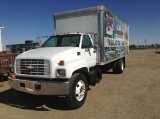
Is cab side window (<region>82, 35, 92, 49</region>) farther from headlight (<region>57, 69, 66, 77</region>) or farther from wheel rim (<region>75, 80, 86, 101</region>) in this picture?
headlight (<region>57, 69, 66, 77</region>)

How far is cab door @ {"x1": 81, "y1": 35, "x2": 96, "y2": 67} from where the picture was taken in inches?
264

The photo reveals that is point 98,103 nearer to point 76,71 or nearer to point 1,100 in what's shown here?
point 76,71

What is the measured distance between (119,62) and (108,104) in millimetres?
6143

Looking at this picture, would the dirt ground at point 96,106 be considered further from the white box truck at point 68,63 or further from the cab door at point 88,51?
the cab door at point 88,51

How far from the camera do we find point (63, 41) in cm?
718

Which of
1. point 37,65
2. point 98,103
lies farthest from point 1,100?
point 98,103

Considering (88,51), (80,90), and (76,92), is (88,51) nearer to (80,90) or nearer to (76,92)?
(80,90)

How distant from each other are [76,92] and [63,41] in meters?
2.24

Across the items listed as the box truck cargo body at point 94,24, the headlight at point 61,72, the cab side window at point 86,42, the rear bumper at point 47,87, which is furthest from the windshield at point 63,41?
the rear bumper at point 47,87

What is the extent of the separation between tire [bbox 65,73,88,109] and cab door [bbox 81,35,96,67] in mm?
941

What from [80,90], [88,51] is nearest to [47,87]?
[80,90]

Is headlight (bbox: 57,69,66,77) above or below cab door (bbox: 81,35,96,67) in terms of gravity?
below

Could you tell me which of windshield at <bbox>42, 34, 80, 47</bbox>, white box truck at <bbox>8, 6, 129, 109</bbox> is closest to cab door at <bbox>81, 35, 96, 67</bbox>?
white box truck at <bbox>8, 6, 129, 109</bbox>

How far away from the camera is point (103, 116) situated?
5.15m
